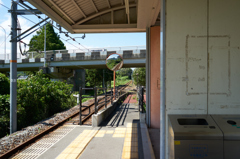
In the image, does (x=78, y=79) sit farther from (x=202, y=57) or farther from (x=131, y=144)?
(x=202, y=57)

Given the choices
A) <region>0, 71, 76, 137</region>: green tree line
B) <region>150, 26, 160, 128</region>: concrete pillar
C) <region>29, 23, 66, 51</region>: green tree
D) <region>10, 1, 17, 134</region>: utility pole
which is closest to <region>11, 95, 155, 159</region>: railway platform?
<region>150, 26, 160, 128</region>: concrete pillar

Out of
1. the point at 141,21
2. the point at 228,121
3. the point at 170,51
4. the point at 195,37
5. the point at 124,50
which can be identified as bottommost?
the point at 228,121

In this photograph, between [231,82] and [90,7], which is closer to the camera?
[231,82]

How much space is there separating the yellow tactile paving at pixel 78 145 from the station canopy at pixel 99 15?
3.16 metres

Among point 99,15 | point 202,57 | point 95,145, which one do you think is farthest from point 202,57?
point 99,15

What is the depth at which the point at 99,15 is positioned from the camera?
5.82 metres

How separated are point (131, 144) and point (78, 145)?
124 cm

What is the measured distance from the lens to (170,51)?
2338mm

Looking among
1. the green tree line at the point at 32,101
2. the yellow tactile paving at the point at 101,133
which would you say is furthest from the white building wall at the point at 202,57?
the green tree line at the point at 32,101

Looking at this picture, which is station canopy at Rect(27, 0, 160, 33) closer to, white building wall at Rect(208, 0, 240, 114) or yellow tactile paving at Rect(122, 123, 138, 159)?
white building wall at Rect(208, 0, 240, 114)

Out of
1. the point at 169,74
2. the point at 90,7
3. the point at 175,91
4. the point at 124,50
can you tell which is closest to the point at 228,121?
the point at 175,91

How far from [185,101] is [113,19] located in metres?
4.25

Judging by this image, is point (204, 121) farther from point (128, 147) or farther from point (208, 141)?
point (128, 147)

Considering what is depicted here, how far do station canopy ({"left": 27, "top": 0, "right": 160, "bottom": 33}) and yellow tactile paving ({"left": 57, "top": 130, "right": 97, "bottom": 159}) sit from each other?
3.16 m
